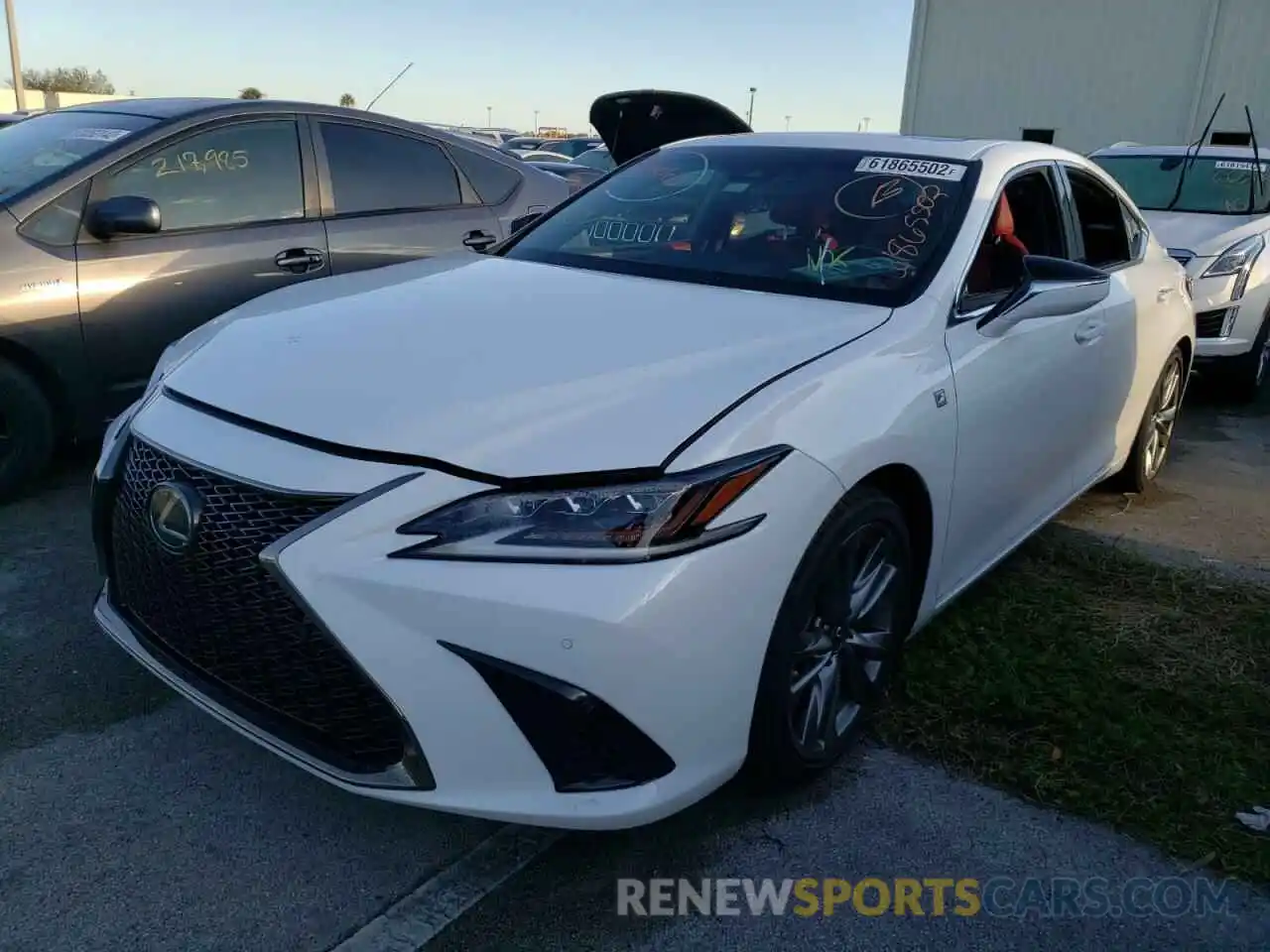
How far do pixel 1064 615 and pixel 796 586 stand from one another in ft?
5.70

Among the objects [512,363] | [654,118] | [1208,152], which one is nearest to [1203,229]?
[1208,152]

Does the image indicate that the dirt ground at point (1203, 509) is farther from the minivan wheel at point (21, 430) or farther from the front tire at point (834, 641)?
the minivan wheel at point (21, 430)

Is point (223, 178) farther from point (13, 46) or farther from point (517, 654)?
point (13, 46)

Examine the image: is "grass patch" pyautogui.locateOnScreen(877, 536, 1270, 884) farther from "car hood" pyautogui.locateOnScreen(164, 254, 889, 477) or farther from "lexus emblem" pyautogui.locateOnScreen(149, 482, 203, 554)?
"lexus emblem" pyautogui.locateOnScreen(149, 482, 203, 554)

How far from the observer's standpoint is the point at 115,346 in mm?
4113

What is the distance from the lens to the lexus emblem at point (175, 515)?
2117 mm

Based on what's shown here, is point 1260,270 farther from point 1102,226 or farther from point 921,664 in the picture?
point 921,664

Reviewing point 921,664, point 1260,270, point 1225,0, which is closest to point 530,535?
point 921,664

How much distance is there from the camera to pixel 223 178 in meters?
4.51

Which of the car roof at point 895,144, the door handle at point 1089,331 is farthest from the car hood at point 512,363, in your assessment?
the door handle at point 1089,331

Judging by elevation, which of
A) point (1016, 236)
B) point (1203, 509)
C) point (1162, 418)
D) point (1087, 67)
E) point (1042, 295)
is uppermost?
point (1087, 67)

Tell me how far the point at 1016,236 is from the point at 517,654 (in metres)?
2.39

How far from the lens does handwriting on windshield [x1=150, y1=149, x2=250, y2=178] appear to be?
4312 millimetres

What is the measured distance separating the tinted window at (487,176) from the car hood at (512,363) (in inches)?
102
